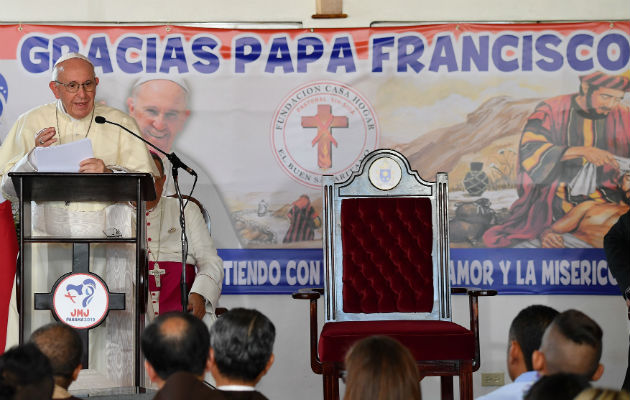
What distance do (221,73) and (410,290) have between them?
2.14 m

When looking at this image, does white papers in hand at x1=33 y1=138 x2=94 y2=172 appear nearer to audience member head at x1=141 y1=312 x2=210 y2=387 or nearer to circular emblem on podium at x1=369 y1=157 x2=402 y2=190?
audience member head at x1=141 y1=312 x2=210 y2=387

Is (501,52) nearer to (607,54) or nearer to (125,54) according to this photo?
(607,54)

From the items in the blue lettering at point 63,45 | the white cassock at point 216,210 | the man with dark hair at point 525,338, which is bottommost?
the man with dark hair at point 525,338

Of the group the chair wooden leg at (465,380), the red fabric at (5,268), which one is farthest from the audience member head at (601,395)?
the red fabric at (5,268)

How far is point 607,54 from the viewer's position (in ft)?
20.6

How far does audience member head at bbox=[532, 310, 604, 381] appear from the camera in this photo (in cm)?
288

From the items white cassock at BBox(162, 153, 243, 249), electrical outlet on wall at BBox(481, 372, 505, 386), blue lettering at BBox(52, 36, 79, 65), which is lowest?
electrical outlet on wall at BBox(481, 372, 505, 386)

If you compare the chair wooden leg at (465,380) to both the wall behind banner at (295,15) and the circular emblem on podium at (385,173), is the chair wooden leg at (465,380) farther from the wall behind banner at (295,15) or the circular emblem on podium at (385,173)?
the wall behind banner at (295,15)

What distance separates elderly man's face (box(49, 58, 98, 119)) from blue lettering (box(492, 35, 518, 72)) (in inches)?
114

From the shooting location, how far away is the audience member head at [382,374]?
2.39m

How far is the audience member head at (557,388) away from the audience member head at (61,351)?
4.83 feet

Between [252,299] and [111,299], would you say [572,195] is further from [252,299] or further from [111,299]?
[111,299]

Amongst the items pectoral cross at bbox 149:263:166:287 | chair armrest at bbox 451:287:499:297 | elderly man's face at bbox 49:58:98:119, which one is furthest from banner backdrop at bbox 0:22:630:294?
elderly man's face at bbox 49:58:98:119

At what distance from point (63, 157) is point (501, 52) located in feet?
11.2
